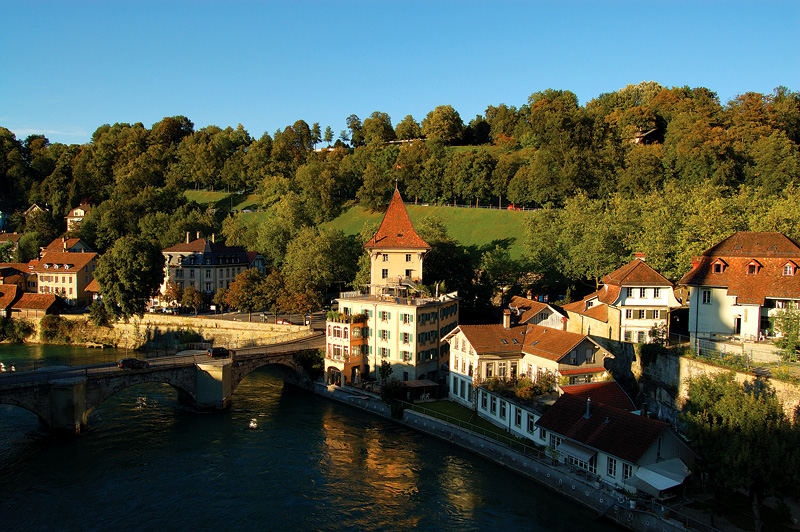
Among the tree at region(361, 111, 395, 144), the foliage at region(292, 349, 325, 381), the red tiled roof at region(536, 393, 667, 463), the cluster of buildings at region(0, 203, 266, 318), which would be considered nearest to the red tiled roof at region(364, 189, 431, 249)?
the foliage at region(292, 349, 325, 381)

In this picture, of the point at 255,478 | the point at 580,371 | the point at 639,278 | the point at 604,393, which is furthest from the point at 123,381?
the point at 639,278

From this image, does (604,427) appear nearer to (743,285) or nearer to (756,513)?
(756,513)

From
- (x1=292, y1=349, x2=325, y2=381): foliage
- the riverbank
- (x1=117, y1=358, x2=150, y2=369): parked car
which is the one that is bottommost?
the riverbank

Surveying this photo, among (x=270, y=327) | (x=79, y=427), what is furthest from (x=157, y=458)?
(x=270, y=327)

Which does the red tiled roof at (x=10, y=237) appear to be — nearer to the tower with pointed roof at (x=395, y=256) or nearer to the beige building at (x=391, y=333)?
the tower with pointed roof at (x=395, y=256)

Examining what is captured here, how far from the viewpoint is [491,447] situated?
42094 millimetres

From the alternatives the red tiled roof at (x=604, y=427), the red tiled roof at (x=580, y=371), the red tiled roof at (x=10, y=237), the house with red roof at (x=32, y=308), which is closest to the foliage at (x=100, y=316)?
the house with red roof at (x=32, y=308)

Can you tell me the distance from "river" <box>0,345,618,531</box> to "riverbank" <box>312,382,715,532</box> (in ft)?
2.10

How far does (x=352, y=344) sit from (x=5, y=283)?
213 ft

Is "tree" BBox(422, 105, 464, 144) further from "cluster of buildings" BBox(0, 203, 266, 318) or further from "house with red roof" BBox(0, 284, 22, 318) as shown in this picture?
"house with red roof" BBox(0, 284, 22, 318)

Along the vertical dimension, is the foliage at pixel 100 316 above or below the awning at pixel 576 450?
above

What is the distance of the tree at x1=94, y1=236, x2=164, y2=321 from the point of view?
3083 inches

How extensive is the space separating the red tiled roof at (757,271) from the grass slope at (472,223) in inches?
1633

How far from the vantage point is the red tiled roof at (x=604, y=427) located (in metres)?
34.2
